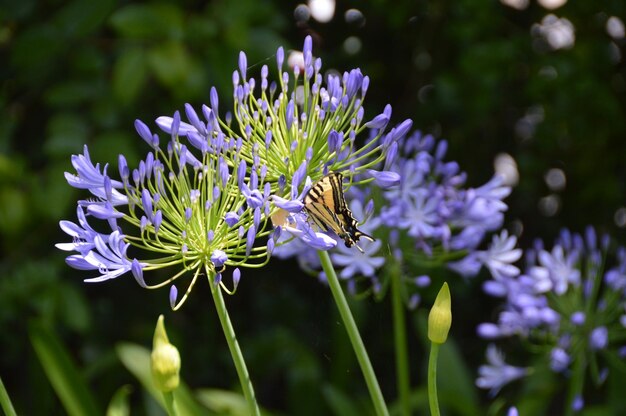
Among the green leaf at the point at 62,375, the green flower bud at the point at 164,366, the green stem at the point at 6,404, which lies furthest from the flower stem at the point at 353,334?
the green leaf at the point at 62,375

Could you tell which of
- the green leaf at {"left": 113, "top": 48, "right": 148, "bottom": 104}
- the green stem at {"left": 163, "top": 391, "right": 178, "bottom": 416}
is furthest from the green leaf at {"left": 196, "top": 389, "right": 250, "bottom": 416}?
the green stem at {"left": 163, "top": 391, "right": 178, "bottom": 416}

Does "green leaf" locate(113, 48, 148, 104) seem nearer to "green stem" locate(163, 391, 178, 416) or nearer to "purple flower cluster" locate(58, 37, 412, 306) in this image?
"purple flower cluster" locate(58, 37, 412, 306)

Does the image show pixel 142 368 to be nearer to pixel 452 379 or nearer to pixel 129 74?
pixel 129 74

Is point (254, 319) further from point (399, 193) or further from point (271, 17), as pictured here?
point (399, 193)

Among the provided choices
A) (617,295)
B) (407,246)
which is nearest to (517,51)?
(617,295)

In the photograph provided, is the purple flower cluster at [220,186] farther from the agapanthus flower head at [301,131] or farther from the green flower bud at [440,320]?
the green flower bud at [440,320]

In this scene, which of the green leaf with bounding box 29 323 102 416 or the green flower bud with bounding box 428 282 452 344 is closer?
the green flower bud with bounding box 428 282 452 344
